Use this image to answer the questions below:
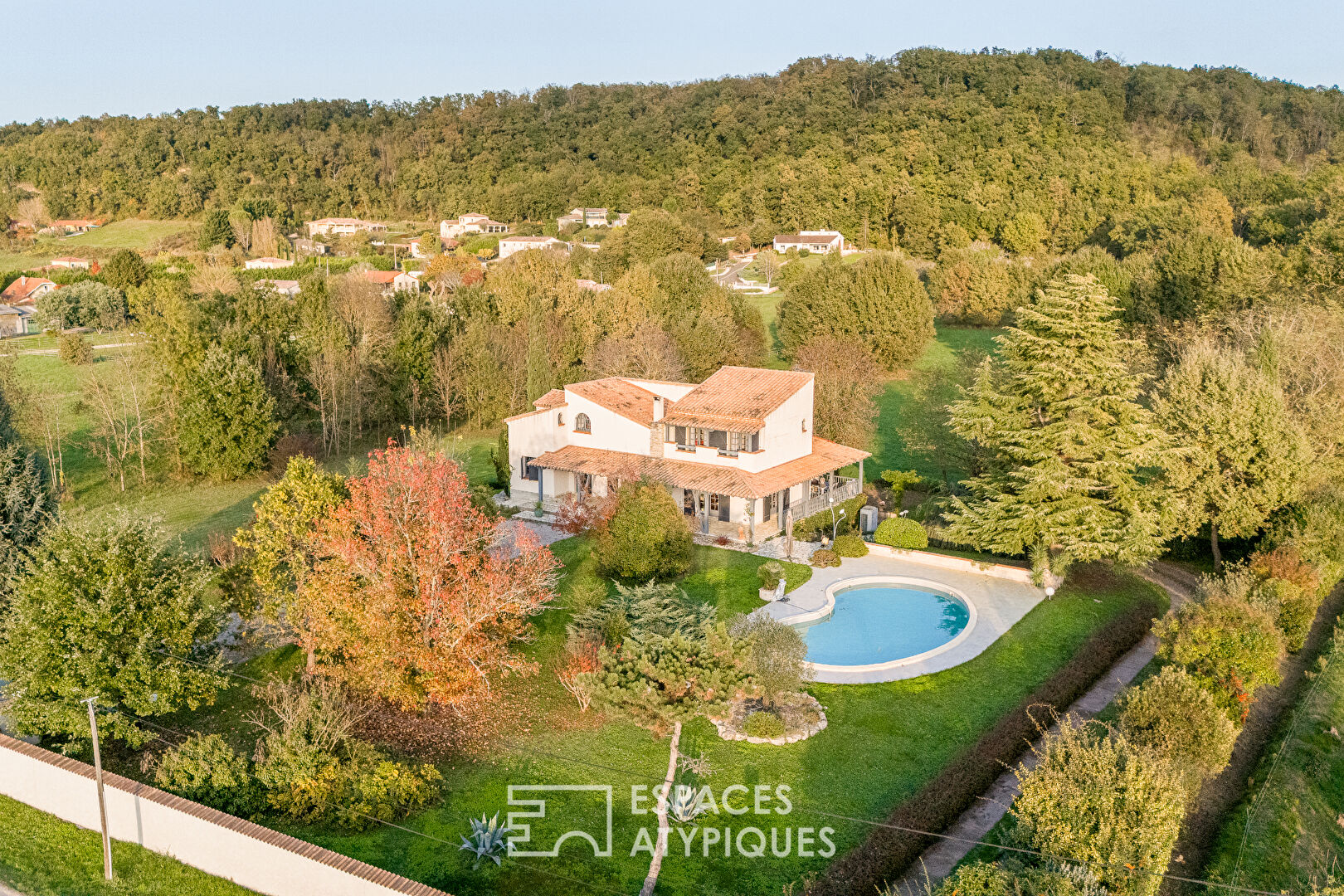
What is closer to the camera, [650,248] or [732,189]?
[650,248]

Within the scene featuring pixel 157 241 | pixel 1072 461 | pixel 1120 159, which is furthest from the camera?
pixel 157 241

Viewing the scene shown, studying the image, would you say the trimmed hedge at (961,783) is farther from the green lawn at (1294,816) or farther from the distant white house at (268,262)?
the distant white house at (268,262)

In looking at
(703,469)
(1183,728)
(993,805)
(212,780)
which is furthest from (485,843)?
(703,469)

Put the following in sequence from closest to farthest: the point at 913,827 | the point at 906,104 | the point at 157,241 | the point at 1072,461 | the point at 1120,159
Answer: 1. the point at 913,827
2. the point at 1072,461
3. the point at 1120,159
4. the point at 157,241
5. the point at 906,104

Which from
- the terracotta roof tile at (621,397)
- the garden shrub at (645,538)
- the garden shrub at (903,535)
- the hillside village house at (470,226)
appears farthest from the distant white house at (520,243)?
the garden shrub at (645,538)

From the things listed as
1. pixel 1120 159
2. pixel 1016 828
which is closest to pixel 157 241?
pixel 1120 159

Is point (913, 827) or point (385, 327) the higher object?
point (385, 327)

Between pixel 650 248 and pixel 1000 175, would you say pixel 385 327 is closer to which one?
pixel 650 248
